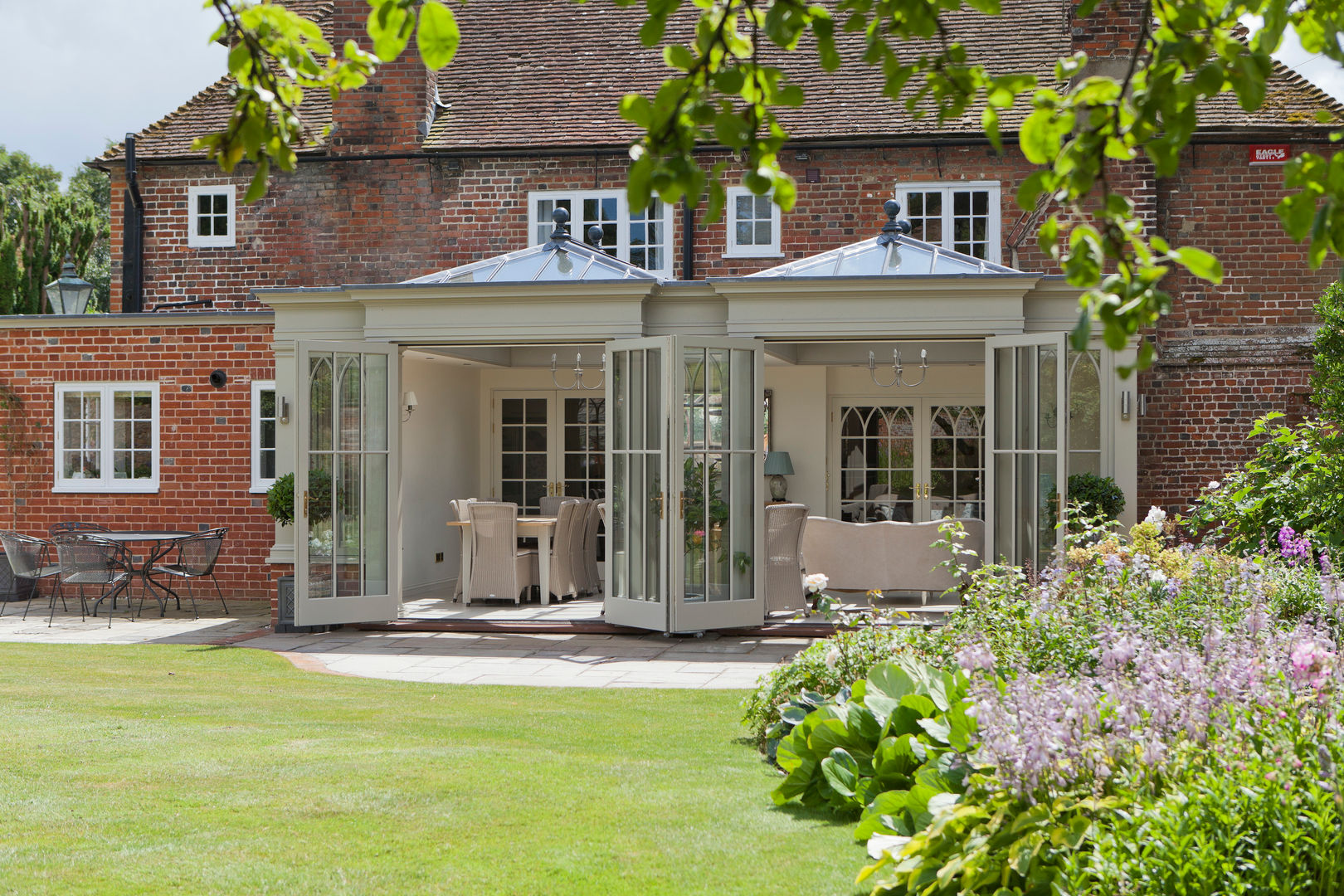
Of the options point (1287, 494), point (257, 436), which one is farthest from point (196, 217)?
point (1287, 494)

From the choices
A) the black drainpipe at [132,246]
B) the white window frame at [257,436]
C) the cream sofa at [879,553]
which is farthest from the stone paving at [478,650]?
the black drainpipe at [132,246]

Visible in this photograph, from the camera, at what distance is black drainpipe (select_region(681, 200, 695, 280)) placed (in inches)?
578

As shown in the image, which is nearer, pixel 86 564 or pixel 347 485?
pixel 347 485

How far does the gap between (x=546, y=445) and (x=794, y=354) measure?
3.31 meters

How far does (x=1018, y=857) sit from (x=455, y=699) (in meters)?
5.04

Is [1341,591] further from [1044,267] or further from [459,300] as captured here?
[1044,267]

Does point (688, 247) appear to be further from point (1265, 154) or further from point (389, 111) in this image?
point (1265, 154)

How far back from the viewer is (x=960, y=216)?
47.4ft

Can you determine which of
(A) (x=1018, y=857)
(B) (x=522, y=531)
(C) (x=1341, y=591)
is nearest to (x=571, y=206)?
(B) (x=522, y=531)

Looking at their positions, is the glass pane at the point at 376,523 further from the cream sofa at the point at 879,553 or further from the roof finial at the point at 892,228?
the roof finial at the point at 892,228

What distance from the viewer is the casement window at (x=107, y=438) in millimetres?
14328

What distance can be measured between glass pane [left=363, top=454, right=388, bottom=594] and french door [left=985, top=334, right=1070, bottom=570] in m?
5.13

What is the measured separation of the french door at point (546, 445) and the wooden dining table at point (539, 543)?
2954 mm

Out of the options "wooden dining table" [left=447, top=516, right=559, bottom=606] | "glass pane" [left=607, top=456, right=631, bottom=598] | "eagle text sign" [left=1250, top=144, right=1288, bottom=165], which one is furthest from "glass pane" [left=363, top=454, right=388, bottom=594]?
→ "eagle text sign" [left=1250, top=144, right=1288, bottom=165]
